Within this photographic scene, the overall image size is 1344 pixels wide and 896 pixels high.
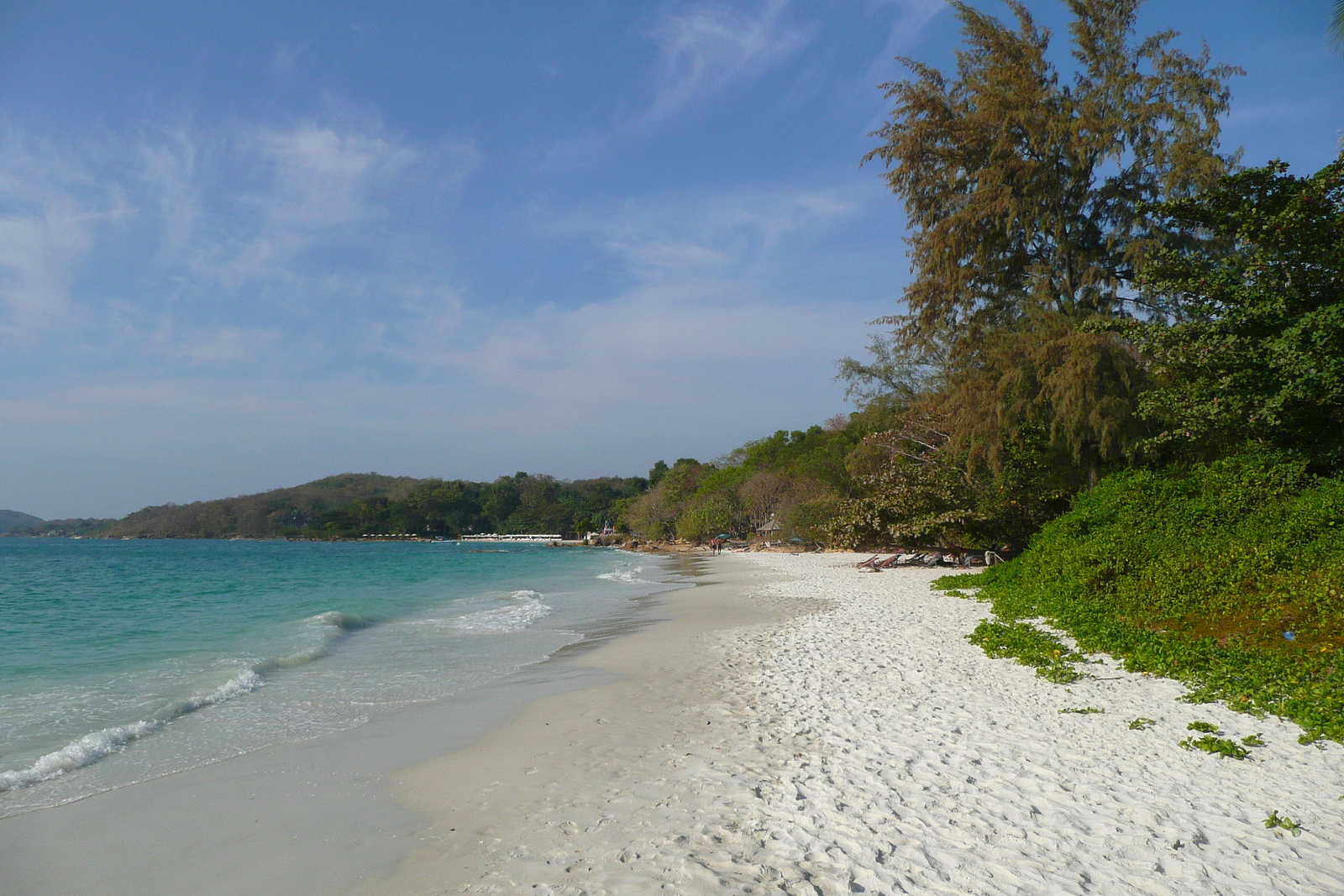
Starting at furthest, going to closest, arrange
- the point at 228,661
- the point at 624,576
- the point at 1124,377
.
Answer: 1. the point at 624,576
2. the point at 1124,377
3. the point at 228,661

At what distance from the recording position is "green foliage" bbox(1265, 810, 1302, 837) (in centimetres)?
373

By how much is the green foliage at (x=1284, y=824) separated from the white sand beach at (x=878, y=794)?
0.18 feet

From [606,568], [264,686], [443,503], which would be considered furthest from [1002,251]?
[443,503]

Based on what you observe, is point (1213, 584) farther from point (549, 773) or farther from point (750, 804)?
point (549, 773)

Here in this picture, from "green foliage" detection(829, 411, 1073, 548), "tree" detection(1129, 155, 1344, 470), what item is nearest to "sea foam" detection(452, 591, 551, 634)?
"green foliage" detection(829, 411, 1073, 548)

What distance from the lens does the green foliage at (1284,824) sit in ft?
12.2

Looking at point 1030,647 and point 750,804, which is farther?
point 1030,647

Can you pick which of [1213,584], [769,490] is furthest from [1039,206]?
[769,490]

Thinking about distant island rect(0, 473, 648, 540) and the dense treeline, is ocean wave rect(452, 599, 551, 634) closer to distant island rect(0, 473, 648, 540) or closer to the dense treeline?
the dense treeline

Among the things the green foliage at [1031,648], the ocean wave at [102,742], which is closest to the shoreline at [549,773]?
the ocean wave at [102,742]

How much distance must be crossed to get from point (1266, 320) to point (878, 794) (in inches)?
389

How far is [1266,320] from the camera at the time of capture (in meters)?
10.1

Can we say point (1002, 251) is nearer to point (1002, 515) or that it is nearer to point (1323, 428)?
point (1002, 515)

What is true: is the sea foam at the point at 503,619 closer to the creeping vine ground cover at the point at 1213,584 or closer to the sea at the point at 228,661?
the sea at the point at 228,661
